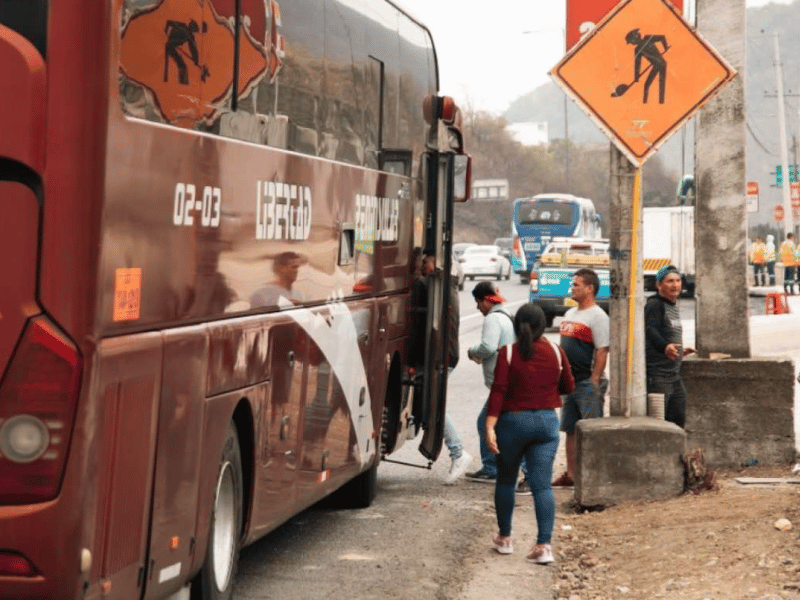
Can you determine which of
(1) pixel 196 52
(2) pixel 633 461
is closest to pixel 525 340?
(2) pixel 633 461

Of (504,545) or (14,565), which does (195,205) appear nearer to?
(14,565)

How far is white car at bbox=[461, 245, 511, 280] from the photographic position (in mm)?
72062

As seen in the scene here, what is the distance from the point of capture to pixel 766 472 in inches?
510

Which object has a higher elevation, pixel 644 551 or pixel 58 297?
pixel 58 297

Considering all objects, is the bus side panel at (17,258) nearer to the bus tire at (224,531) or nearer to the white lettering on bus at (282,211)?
the bus tire at (224,531)

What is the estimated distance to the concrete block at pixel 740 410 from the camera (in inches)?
516

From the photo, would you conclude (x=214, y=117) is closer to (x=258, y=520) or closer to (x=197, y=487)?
(x=197, y=487)

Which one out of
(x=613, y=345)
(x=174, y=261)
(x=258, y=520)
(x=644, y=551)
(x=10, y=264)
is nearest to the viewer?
(x=10, y=264)

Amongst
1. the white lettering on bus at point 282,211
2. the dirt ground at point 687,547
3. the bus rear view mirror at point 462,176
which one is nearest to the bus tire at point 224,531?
the white lettering on bus at point 282,211

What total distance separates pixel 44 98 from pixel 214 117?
163 centimetres

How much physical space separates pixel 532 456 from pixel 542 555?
577mm

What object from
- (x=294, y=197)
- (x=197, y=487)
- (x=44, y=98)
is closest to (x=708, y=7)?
(x=294, y=197)

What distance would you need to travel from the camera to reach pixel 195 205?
22.6ft

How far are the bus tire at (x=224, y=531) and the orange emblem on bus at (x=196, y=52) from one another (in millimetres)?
1548
